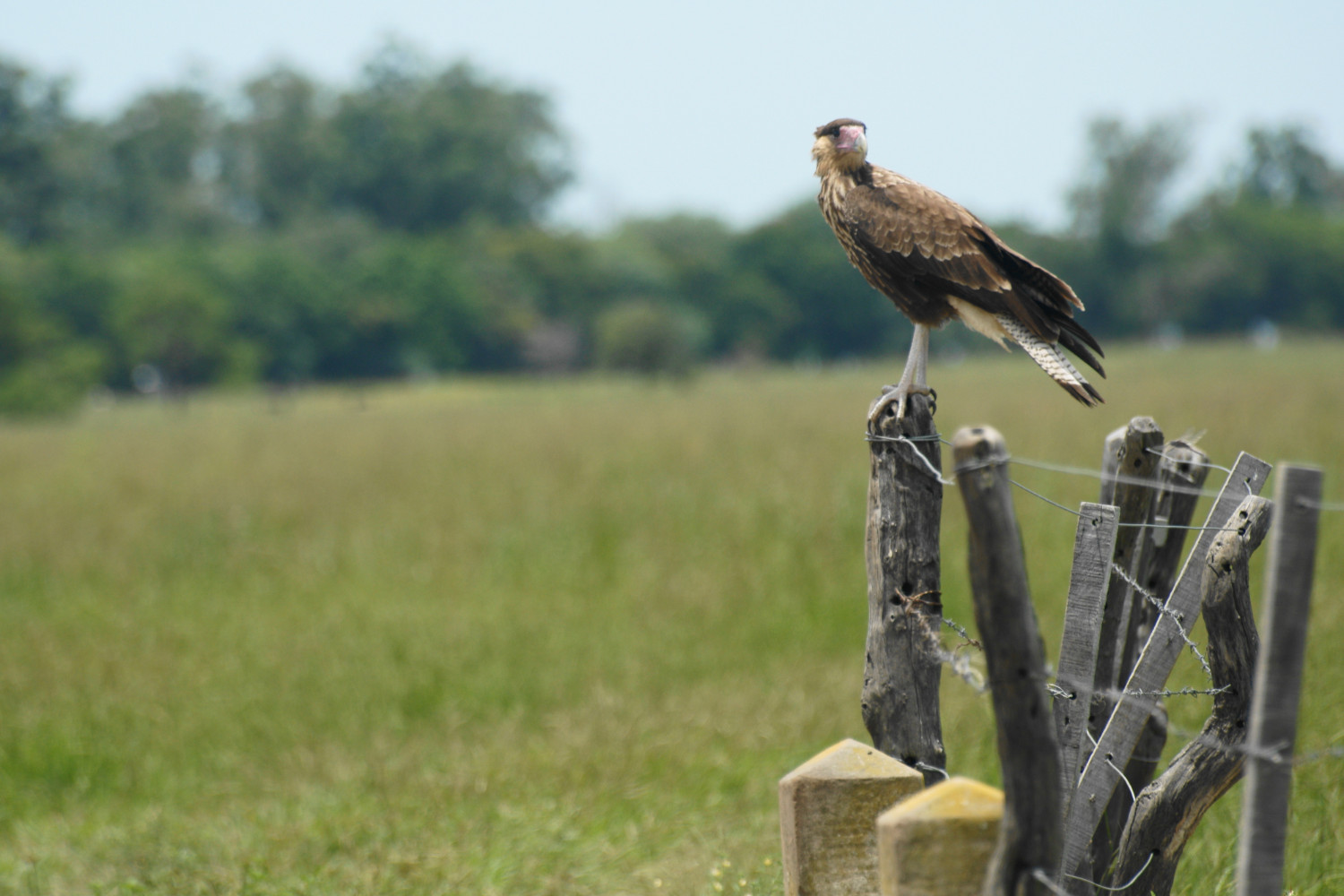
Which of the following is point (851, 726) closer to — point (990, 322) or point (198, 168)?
point (990, 322)

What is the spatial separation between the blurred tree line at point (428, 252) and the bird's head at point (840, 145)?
16319mm

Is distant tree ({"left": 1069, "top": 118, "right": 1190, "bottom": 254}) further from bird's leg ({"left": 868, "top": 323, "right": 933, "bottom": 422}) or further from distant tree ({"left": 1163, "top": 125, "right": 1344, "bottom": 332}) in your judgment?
bird's leg ({"left": 868, "top": 323, "right": 933, "bottom": 422})

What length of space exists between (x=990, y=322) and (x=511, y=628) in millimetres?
5006

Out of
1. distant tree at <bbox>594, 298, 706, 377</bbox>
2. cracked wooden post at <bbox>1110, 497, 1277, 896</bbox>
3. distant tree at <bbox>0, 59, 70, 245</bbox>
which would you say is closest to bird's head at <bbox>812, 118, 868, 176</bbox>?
cracked wooden post at <bbox>1110, 497, 1277, 896</bbox>

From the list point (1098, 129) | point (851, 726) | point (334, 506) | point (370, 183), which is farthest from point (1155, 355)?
point (370, 183)

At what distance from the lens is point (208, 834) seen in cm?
413

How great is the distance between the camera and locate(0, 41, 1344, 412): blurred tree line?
37.2m

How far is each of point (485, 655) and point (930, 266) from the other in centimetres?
479

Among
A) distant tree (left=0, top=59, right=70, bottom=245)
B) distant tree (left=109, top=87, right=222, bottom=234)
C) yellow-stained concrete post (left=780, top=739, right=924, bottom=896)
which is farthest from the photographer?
distant tree (left=109, top=87, right=222, bottom=234)

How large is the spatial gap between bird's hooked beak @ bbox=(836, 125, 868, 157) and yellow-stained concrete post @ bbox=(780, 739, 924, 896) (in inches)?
57.4

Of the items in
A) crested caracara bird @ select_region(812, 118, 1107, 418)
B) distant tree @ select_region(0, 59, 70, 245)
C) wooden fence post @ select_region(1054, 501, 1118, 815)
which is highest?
distant tree @ select_region(0, 59, 70, 245)

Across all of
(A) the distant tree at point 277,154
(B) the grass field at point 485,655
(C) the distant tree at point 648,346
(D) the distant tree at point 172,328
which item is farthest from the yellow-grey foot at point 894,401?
(A) the distant tree at point 277,154

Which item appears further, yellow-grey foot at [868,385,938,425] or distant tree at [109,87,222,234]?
distant tree at [109,87,222,234]

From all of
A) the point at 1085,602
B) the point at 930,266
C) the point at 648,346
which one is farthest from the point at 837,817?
the point at 648,346
